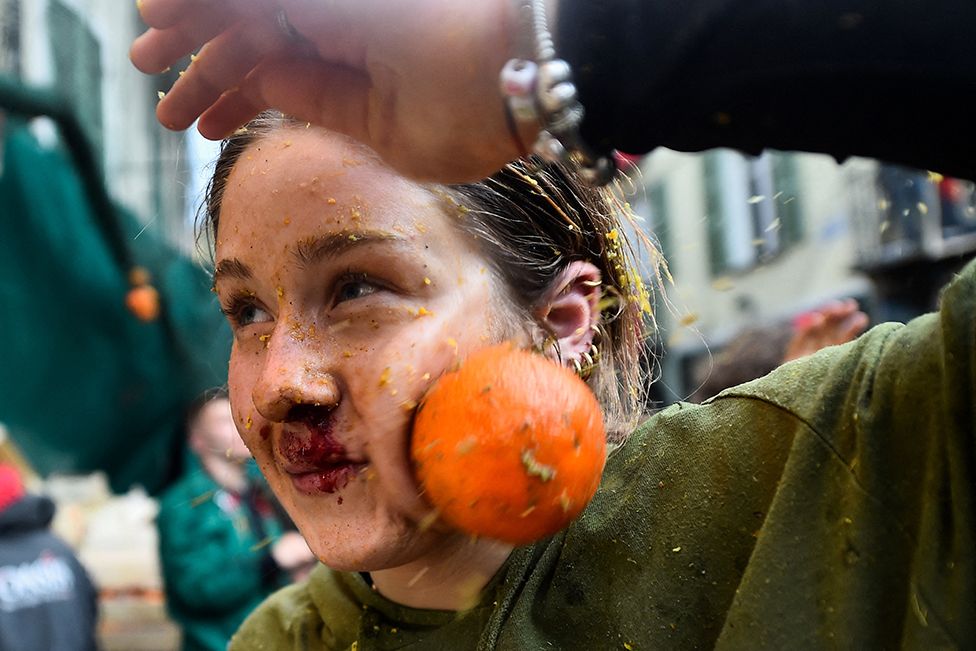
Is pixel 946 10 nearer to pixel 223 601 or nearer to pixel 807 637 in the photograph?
pixel 807 637

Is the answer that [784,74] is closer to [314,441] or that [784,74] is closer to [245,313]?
[314,441]

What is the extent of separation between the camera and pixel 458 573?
1.63 meters

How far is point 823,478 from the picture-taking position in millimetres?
1237

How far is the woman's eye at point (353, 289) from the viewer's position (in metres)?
1.46

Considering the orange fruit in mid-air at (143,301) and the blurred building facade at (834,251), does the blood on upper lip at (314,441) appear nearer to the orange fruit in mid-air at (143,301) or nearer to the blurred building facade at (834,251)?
the orange fruit in mid-air at (143,301)

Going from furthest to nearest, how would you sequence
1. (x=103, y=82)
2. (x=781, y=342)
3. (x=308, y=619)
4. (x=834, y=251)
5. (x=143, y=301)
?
1. (x=834, y=251)
2. (x=143, y=301)
3. (x=103, y=82)
4. (x=781, y=342)
5. (x=308, y=619)

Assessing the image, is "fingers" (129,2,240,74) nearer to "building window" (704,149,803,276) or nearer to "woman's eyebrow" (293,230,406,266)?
"woman's eyebrow" (293,230,406,266)

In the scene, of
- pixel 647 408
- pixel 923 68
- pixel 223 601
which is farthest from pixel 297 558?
pixel 923 68

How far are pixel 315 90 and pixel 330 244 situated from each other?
13.3 inches

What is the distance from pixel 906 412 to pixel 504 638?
0.75 m

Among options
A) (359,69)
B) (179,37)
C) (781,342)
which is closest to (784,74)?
(359,69)

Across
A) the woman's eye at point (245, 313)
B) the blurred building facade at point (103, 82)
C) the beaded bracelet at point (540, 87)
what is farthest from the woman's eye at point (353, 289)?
the blurred building facade at point (103, 82)

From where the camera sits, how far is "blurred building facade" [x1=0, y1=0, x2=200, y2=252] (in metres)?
5.20

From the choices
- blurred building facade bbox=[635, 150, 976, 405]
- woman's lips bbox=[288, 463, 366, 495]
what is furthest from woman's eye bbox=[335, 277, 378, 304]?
blurred building facade bbox=[635, 150, 976, 405]
